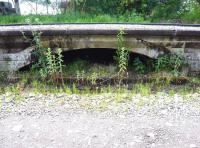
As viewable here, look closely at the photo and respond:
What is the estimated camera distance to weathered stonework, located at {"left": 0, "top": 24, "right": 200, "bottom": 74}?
589 centimetres

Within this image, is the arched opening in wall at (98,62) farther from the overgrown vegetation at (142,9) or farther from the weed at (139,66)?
the overgrown vegetation at (142,9)

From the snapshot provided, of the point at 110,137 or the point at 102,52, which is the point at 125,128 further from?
the point at 102,52

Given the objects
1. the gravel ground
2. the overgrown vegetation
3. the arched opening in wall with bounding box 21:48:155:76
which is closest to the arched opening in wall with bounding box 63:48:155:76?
the arched opening in wall with bounding box 21:48:155:76

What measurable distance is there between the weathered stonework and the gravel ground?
3.08 ft

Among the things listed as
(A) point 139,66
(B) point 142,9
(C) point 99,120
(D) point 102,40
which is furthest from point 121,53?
(B) point 142,9

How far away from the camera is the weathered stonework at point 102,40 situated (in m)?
5.89

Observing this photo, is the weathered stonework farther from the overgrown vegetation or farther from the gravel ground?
the overgrown vegetation

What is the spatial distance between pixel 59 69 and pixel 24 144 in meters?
2.34

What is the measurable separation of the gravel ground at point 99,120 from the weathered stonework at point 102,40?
3.08ft

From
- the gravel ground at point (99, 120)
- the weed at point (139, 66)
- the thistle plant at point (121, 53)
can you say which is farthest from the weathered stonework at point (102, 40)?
the gravel ground at point (99, 120)

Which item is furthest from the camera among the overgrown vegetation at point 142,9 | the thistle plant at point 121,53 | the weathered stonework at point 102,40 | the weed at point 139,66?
the overgrown vegetation at point 142,9

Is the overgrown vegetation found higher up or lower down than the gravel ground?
higher up

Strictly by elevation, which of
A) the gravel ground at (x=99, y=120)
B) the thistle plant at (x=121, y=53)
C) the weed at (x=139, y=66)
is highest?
the thistle plant at (x=121, y=53)

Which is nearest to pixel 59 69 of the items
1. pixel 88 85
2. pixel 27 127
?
pixel 88 85
